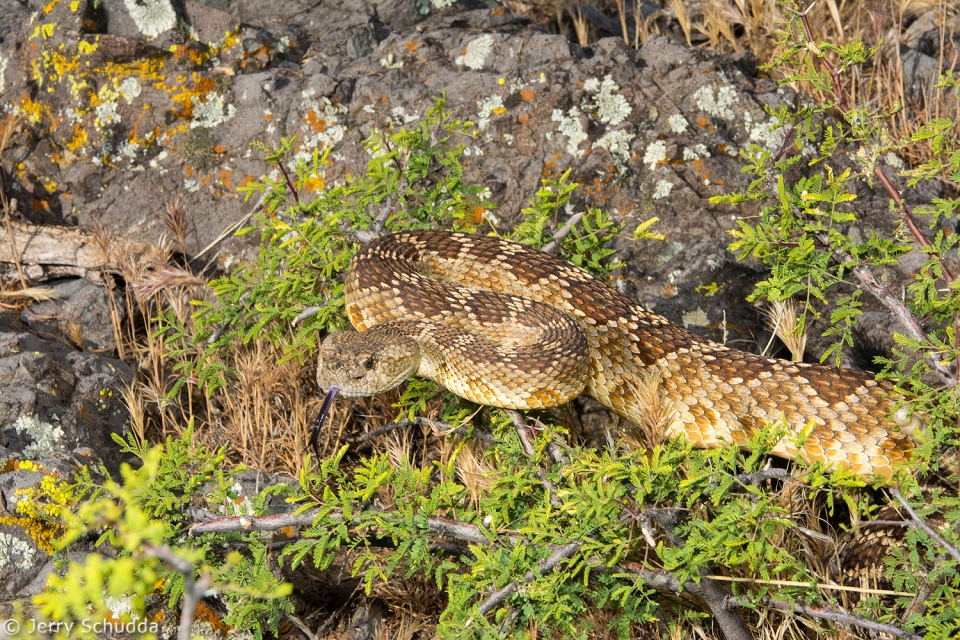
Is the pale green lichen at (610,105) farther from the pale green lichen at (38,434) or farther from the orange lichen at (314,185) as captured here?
the pale green lichen at (38,434)

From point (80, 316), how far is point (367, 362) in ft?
9.14

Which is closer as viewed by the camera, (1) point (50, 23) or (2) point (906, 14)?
(1) point (50, 23)

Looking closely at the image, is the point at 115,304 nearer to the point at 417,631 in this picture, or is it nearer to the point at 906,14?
the point at 417,631

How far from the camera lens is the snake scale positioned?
15.6ft

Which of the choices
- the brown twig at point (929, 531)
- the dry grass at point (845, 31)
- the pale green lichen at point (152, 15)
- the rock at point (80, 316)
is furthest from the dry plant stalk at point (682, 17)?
the brown twig at point (929, 531)

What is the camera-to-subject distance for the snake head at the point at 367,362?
4.76m

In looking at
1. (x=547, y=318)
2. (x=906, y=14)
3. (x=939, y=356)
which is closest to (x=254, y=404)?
(x=547, y=318)

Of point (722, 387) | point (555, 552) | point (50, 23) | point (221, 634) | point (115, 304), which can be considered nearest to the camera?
point (555, 552)

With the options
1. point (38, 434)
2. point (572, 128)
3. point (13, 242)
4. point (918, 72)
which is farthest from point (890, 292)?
point (13, 242)

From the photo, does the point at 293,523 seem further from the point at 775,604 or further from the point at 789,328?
the point at 789,328

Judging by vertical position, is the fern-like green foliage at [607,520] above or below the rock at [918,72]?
below

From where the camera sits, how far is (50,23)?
7211 millimetres

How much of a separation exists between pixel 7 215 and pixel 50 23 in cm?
178

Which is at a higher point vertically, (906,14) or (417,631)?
(906,14)
